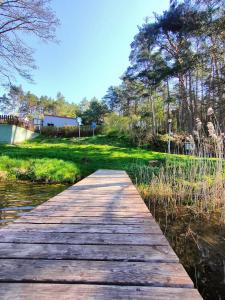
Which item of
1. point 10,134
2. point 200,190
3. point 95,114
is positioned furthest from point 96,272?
point 95,114

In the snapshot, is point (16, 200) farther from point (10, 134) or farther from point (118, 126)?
point (118, 126)

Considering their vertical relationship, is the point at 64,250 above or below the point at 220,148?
below

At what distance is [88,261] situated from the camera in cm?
157

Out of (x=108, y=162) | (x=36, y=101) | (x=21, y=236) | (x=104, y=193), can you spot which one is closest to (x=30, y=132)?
(x=108, y=162)

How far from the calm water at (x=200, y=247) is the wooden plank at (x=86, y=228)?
2.12 ft

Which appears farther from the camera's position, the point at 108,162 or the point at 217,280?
the point at 108,162

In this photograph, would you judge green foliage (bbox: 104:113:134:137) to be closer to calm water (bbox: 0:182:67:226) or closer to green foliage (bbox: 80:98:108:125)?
green foliage (bbox: 80:98:108:125)

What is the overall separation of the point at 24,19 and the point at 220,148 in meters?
13.0

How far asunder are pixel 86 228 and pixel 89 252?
24.9 inches

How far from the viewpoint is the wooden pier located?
123 centimetres

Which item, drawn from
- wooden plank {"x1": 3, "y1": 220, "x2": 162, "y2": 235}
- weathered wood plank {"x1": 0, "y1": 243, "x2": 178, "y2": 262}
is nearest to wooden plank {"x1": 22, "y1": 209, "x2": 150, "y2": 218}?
wooden plank {"x1": 3, "y1": 220, "x2": 162, "y2": 235}

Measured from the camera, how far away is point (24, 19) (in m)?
14.2

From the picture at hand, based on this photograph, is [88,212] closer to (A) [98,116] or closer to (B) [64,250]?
(B) [64,250]

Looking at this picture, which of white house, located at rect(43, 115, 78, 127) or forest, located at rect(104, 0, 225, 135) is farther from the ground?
forest, located at rect(104, 0, 225, 135)
